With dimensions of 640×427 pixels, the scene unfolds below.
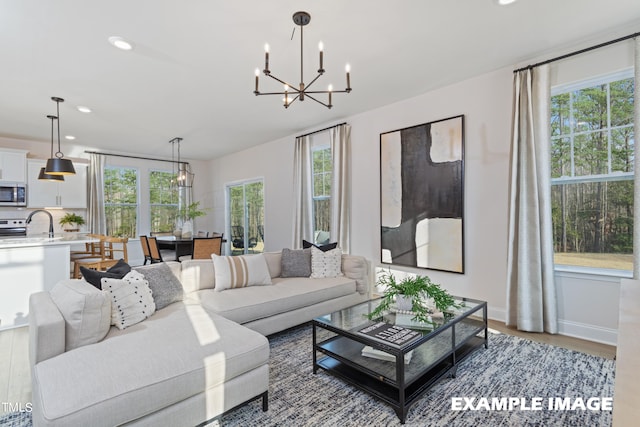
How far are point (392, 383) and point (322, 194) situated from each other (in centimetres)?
396

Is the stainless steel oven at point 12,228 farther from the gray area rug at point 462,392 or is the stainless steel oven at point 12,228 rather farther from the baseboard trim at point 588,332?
the baseboard trim at point 588,332

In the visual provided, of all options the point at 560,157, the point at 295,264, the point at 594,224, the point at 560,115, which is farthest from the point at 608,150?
the point at 295,264

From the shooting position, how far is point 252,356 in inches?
74.9

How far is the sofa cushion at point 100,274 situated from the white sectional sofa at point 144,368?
6cm

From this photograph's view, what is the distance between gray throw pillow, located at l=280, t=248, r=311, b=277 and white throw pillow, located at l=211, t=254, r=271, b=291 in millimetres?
357

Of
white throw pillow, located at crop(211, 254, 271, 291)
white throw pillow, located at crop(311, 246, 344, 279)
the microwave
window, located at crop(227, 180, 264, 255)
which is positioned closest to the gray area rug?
white throw pillow, located at crop(211, 254, 271, 291)

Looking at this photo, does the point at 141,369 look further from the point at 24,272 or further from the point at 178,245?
the point at 178,245

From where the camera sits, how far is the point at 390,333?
2.11 m

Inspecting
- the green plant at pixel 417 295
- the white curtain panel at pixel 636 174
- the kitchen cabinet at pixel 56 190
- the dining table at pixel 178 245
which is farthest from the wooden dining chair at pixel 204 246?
the white curtain panel at pixel 636 174

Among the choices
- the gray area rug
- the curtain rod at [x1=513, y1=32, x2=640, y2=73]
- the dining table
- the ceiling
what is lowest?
the gray area rug

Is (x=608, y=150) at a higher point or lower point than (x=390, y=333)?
higher

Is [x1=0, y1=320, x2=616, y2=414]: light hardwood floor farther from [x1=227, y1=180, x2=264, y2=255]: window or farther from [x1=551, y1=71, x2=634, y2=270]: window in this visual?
[x1=227, y1=180, x2=264, y2=255]: window

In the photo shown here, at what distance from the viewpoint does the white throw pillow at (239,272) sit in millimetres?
3211

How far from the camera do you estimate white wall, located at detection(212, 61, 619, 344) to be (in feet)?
9.93
